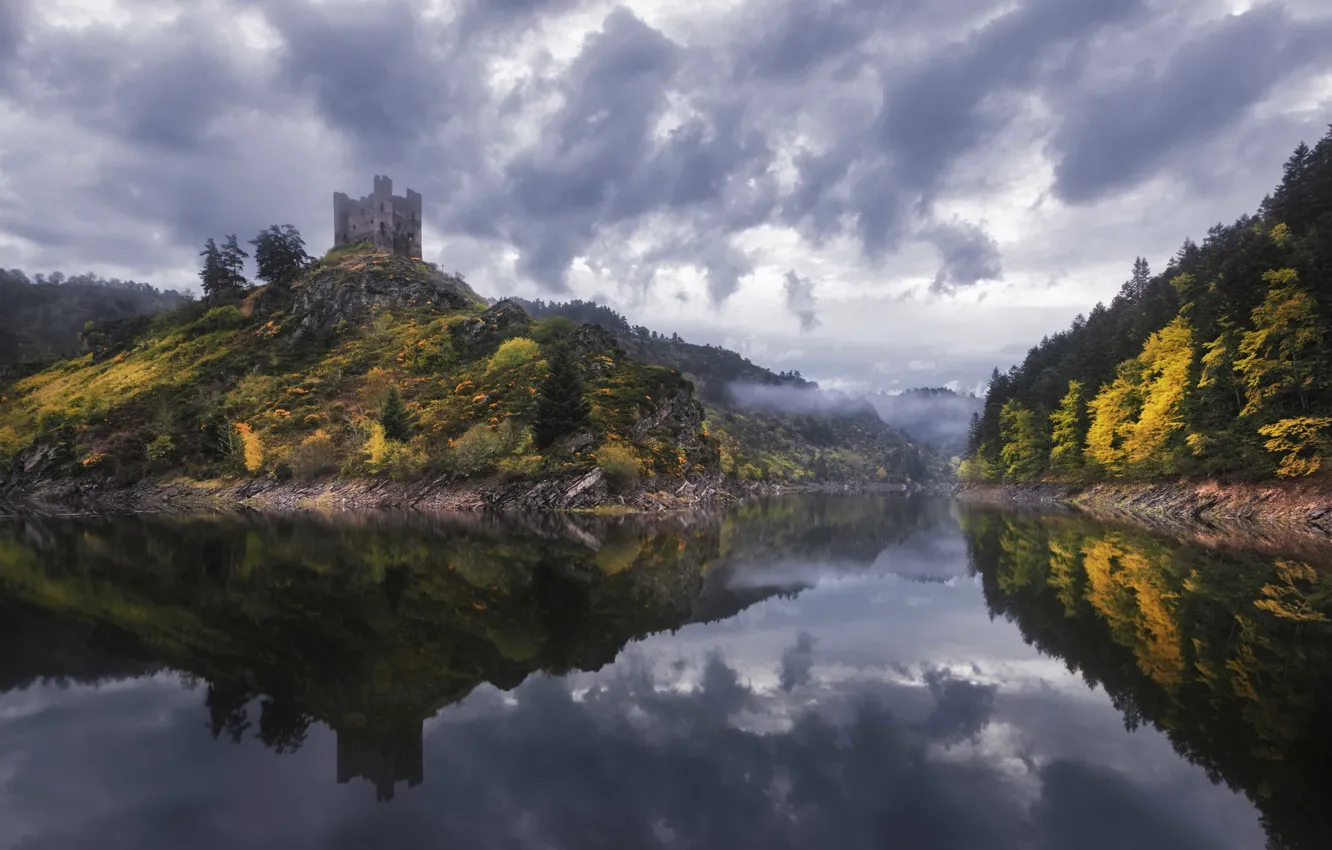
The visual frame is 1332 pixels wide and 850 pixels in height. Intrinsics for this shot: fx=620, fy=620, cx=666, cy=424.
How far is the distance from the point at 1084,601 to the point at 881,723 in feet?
41.3

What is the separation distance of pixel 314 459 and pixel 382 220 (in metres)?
105

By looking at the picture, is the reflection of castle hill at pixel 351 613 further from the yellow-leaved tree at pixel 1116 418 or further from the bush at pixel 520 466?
the yellow-leaved tree at pixel 1116 418

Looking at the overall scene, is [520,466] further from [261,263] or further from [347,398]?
[261,263]

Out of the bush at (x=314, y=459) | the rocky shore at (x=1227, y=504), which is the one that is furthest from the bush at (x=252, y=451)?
the rocky shore at (x=1227, y=504)

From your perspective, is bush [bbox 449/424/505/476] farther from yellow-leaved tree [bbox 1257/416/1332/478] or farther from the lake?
yellow-leaved tree [bbox 1257/416/1332/478]

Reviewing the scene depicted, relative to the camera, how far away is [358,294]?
419 feet

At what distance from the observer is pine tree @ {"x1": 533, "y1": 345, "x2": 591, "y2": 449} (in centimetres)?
7469

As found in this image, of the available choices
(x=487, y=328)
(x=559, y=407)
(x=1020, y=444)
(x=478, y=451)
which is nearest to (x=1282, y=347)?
(x=559, y=407)

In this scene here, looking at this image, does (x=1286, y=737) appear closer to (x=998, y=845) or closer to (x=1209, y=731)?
(x=1209, y=731)

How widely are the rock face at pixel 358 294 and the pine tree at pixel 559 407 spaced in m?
64.4

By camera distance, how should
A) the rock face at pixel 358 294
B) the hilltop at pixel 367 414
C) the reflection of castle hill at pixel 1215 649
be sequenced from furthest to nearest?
1. the rock face at pixel 358 294
2. the hilltop at pixel 367 414
3. the reflection of castle hill at pixel 1215 649

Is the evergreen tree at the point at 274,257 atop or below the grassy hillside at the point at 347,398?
atop

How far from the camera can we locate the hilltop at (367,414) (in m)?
73.4

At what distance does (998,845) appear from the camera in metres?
6.70
